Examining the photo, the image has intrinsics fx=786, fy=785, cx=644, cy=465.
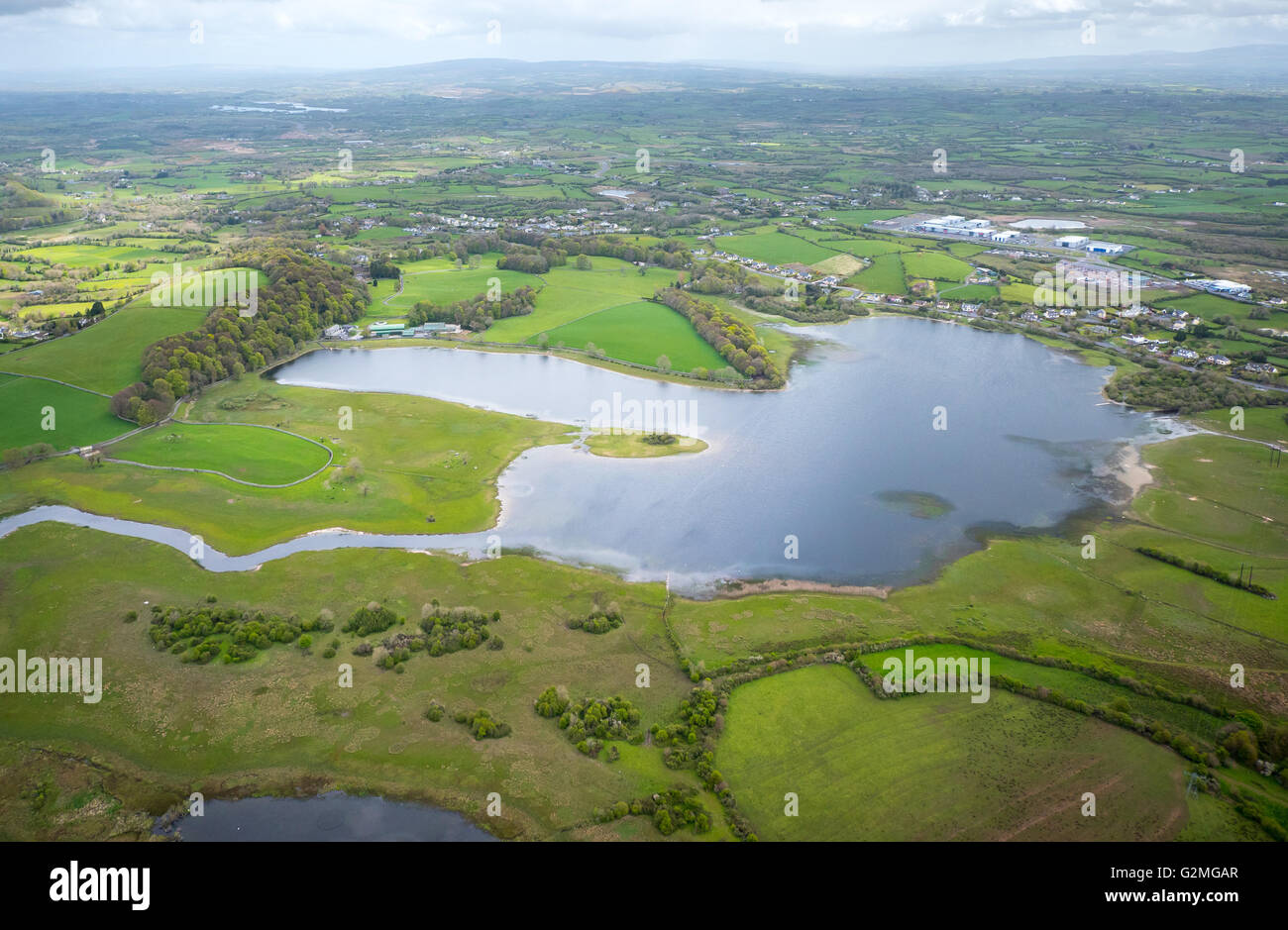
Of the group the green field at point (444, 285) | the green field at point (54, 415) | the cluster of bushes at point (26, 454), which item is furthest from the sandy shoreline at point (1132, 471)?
the cluster of bushes at point (26, 454)

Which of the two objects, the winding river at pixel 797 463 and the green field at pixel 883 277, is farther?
the green field at pixel 883 277

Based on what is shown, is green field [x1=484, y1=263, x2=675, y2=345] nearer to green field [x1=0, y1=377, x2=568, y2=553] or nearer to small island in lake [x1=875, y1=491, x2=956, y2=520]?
green field [x1=0, y1=377, x2=568, y2=553]

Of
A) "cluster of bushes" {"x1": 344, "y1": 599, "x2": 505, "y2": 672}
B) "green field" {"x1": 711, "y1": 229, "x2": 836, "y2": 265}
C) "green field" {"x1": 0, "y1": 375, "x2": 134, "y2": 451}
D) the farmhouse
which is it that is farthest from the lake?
"green field" {"x1": 711, "y1": 229, "x2": 836, "y2": 265}

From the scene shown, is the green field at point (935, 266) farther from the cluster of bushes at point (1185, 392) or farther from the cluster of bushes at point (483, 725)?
the cluster of bushes at point (483, 725)

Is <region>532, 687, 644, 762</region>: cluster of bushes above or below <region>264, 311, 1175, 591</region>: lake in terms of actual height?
below

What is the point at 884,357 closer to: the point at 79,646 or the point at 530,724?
the point at 530,724

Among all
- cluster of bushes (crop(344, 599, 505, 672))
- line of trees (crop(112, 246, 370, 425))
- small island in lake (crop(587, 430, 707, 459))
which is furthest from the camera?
line of trees (crop(112, 246, 370, 425))
